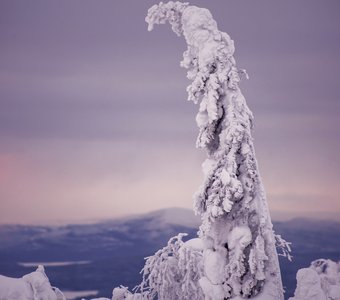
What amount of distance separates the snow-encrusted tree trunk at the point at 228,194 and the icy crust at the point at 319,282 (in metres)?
3.87

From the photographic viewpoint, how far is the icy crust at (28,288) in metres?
14.6

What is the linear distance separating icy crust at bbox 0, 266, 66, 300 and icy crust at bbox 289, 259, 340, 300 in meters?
5.49

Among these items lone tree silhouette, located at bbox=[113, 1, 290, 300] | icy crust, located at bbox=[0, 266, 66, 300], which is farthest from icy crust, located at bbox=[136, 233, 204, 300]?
icy crust, located at bbox=[0, 266, 66, 300]

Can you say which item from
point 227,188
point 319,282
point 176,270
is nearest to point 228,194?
point 227,188

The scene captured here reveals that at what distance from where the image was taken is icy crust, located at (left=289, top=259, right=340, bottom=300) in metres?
13.4

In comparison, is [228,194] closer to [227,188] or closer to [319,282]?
[227,188]

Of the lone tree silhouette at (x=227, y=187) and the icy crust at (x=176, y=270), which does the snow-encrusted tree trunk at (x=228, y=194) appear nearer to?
the lone tree silhouette at (x=227, y=187)

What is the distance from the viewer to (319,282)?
45.2 feet

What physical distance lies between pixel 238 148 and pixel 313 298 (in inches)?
201

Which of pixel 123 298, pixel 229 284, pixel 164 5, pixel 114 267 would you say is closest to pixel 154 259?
pixel 123 298

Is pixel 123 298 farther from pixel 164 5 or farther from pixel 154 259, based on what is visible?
pixel 164 5

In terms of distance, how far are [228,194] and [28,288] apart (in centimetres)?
713

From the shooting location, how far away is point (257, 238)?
960cm

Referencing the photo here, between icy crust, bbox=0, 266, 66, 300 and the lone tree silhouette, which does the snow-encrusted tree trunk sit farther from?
icy crust, bbox=0, 266, 66, 300
